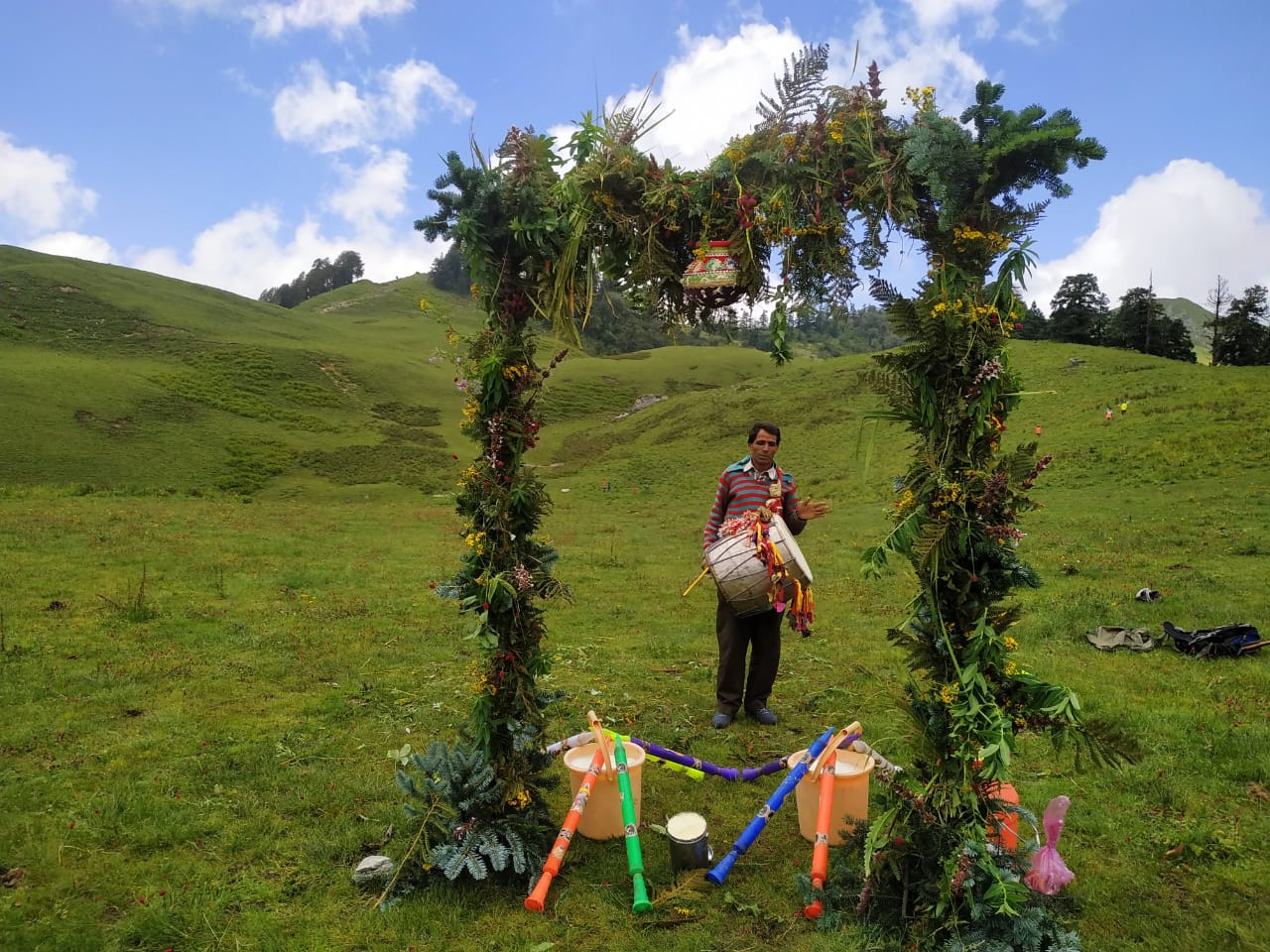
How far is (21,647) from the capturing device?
883 cm

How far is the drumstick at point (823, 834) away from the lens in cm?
423

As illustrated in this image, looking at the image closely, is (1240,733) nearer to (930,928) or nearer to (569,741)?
(930,928)

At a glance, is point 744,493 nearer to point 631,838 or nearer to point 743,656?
point 743,656

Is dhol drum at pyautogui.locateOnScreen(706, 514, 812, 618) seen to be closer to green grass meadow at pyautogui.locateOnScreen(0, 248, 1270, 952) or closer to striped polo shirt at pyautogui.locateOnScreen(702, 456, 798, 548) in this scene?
striped polo shirt at pyautogui.locateOnScreen(702, 456, 798, 548)

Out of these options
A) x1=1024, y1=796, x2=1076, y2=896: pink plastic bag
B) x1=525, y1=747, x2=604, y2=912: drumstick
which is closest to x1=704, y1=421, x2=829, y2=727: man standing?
x1=525, y1=747, x2=604, y2=912: drumstick

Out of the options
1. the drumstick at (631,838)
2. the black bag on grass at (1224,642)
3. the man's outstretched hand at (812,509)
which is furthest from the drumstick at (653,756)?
the black bag on grass at (1224,642)

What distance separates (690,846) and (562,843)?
0.81 metres

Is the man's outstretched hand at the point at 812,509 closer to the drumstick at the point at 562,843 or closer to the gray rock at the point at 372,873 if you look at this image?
the drumstick at the point at 562,843

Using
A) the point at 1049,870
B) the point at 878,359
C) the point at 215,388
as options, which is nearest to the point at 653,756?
the point at 1049,870

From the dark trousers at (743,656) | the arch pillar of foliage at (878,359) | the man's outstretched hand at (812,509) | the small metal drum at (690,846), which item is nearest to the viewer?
the arch pillar of foliage at (878,359)

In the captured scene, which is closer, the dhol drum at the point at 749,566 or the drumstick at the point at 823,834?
the drumstick at the point at 823,834

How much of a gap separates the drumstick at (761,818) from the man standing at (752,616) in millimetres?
1600

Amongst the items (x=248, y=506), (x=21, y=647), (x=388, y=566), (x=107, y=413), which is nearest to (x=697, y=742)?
(x=21, y=647)

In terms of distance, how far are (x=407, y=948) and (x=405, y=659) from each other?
5692 millimetres
